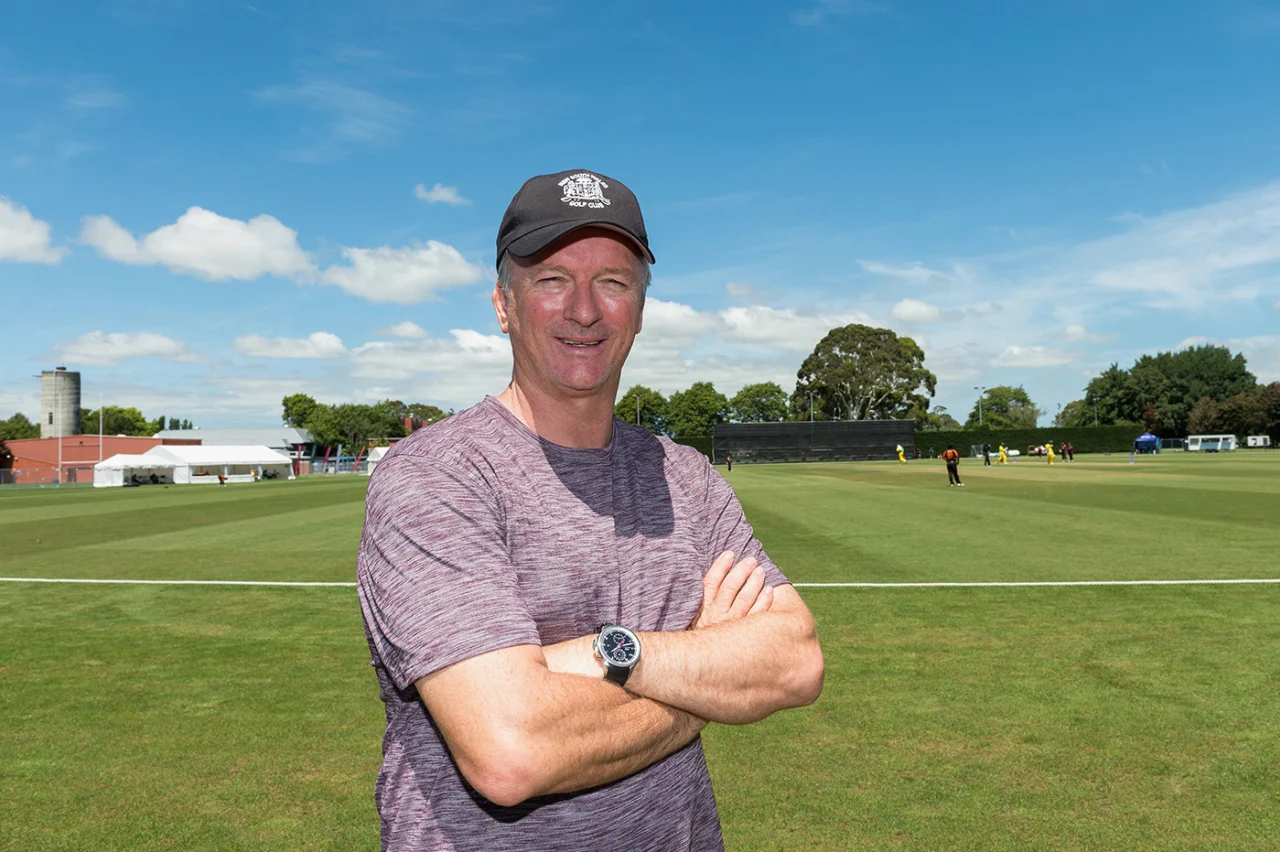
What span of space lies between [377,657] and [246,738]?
407 cm

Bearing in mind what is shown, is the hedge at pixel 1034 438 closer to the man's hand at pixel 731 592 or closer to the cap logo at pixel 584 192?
the man's hand at pixel 731 592

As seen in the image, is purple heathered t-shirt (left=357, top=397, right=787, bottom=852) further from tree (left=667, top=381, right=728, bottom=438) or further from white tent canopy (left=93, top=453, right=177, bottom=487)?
tree (left=667, top=381, right=728, bottom=438)

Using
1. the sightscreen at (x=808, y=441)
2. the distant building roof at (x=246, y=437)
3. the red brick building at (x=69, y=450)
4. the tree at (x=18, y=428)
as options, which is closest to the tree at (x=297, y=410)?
the distant building roof at (x=246, y=437)

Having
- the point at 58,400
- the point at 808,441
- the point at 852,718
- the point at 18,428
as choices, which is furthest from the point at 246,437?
the point at 852,718

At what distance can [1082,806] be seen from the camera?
3930 millimetres

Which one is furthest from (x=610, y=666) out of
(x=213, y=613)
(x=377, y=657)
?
(x=213, y=613)

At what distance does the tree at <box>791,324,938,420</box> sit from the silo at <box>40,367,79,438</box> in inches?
3617

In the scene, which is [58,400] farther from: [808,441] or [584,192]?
[584,192]

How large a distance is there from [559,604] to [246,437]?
132652mm

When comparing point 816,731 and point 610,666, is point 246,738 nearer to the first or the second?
point 816,731

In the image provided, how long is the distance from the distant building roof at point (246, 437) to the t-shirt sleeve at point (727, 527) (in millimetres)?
128372

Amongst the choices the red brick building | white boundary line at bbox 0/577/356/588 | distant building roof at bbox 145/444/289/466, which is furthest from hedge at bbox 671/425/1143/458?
white boundary line at bbox 0/577/356/588

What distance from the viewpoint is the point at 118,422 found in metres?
148

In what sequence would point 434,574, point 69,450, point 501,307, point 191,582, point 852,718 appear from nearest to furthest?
1. point 434,574
2. point 501,307
3. point 852,718
4. point 191,582
5. point 69,450
